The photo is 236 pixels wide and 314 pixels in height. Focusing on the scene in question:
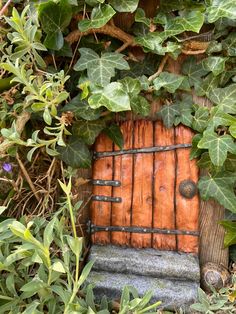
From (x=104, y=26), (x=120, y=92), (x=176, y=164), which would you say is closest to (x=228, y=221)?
(x=176, y=164)

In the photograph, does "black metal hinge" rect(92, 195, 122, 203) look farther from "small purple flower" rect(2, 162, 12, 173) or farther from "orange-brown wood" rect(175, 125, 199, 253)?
"small purple flower" rect(2, 162, 12, 173)

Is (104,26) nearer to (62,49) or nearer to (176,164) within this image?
(62,49)

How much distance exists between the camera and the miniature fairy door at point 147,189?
1500 mm

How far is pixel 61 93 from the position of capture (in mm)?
1236

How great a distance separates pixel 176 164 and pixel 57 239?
543mm

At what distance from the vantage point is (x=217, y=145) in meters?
1.38

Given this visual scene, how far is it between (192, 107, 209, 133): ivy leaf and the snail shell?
1.71ft

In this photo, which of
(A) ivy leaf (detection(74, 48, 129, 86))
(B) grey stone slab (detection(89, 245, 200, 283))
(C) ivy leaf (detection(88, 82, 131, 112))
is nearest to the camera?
(C) ivy leaf (detection(88, 82, 131, 112))

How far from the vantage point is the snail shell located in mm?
1510

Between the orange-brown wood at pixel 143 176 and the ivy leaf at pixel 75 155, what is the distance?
0.19 m

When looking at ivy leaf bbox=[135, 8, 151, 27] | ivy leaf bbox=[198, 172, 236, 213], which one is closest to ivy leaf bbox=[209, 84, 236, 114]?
ivy leaf bbox=[198, 172, 236, 213]

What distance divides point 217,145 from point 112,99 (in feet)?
1.30

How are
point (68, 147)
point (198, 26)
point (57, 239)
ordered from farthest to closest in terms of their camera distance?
point (68, 147), point (198, 26), point (57, 239)

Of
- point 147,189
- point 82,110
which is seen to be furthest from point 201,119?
point 82,110
